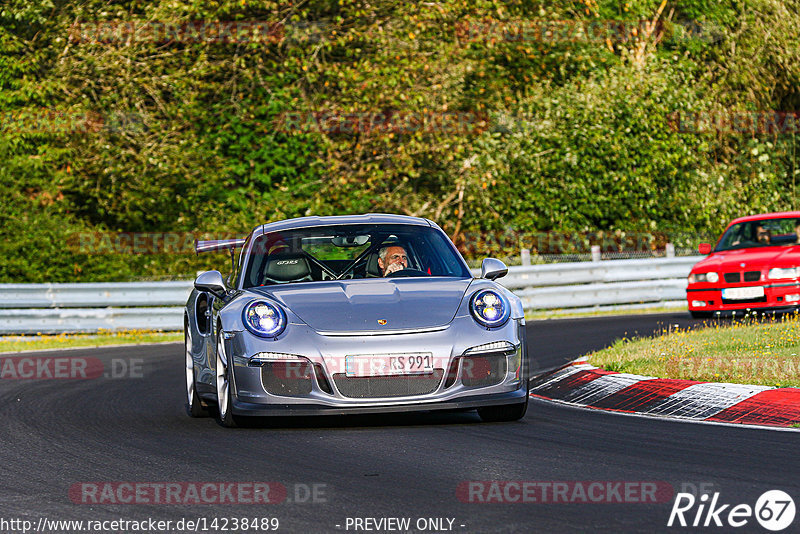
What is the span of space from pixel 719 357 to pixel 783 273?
7.47 meters

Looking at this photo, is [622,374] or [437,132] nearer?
[622,374]

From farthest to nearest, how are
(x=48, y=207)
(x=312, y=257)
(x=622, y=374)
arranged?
(x=48, y=207), (x=622, y=374), (x=312, y=257)

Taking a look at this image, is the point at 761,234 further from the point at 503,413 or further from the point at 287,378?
the point at 287,378

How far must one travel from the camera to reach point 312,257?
30.8 ft

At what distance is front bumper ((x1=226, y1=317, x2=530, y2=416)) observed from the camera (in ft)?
26.0

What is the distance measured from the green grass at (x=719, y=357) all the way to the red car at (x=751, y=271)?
400 cm

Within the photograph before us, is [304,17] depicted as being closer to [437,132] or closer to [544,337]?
[437,132]

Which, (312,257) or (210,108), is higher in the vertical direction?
(210,108)

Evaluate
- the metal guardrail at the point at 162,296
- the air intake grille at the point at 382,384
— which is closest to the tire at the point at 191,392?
the air intake grille at the point at 382,384

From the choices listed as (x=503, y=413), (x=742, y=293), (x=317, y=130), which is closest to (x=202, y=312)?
(x=503, y=413)

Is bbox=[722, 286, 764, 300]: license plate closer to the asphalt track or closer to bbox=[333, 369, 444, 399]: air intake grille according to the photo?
the asphalt track

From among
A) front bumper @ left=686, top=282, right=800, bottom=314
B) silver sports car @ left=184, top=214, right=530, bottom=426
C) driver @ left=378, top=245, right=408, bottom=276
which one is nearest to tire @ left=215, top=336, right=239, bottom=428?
silver sports car @ left=184, top=214, right=530, bottom=426

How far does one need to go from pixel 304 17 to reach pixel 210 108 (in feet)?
9.07

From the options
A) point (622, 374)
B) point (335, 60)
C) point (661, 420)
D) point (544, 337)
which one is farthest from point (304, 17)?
point (661, 420)
